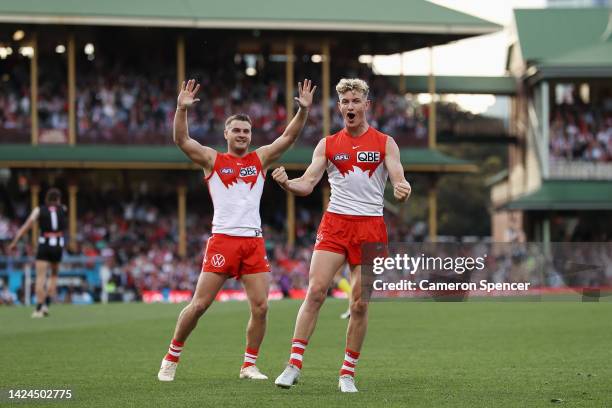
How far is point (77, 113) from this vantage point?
131 ft

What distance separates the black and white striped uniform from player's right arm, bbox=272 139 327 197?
1258 cm

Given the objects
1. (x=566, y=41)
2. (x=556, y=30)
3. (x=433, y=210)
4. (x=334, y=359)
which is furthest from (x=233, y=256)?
(x=556, y=30)

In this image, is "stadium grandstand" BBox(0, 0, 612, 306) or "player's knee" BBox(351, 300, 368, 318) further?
"stadium grandstand" BBox(0, 0, 612, 306)

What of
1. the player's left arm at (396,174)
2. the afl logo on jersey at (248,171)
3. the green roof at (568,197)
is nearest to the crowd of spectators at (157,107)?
the green roof at (568,197)

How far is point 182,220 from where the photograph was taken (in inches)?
1505

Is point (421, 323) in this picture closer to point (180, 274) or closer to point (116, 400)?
point (116, 400)

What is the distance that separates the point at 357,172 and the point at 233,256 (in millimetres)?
1438

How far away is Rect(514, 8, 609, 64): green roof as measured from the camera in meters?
46.3

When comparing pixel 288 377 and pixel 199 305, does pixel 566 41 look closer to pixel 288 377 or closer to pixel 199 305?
pixel 199 305

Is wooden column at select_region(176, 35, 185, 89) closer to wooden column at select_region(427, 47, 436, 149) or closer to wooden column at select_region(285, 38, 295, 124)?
wooden column at select_region(285, 38, 295, 124)

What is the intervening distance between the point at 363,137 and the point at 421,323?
997 cm

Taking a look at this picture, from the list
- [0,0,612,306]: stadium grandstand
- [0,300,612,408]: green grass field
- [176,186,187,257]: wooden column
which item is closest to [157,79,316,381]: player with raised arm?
[0,300,612,408]: green grass field

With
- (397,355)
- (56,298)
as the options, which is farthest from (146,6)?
(397,355)

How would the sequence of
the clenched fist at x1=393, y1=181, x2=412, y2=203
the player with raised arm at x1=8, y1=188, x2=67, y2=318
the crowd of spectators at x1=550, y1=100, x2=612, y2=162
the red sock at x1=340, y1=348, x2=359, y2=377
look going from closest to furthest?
the clenched fist at x1=393, y1=181, x2=412, y2=203 → the red sock at x1=340, y1=348, x2=359, y2=377 → the player with raised arm at x1=8, y1=188, x2=67, y2=318 → the crowd of spectators at x1=550, y1=100, x2=612, y2=162
